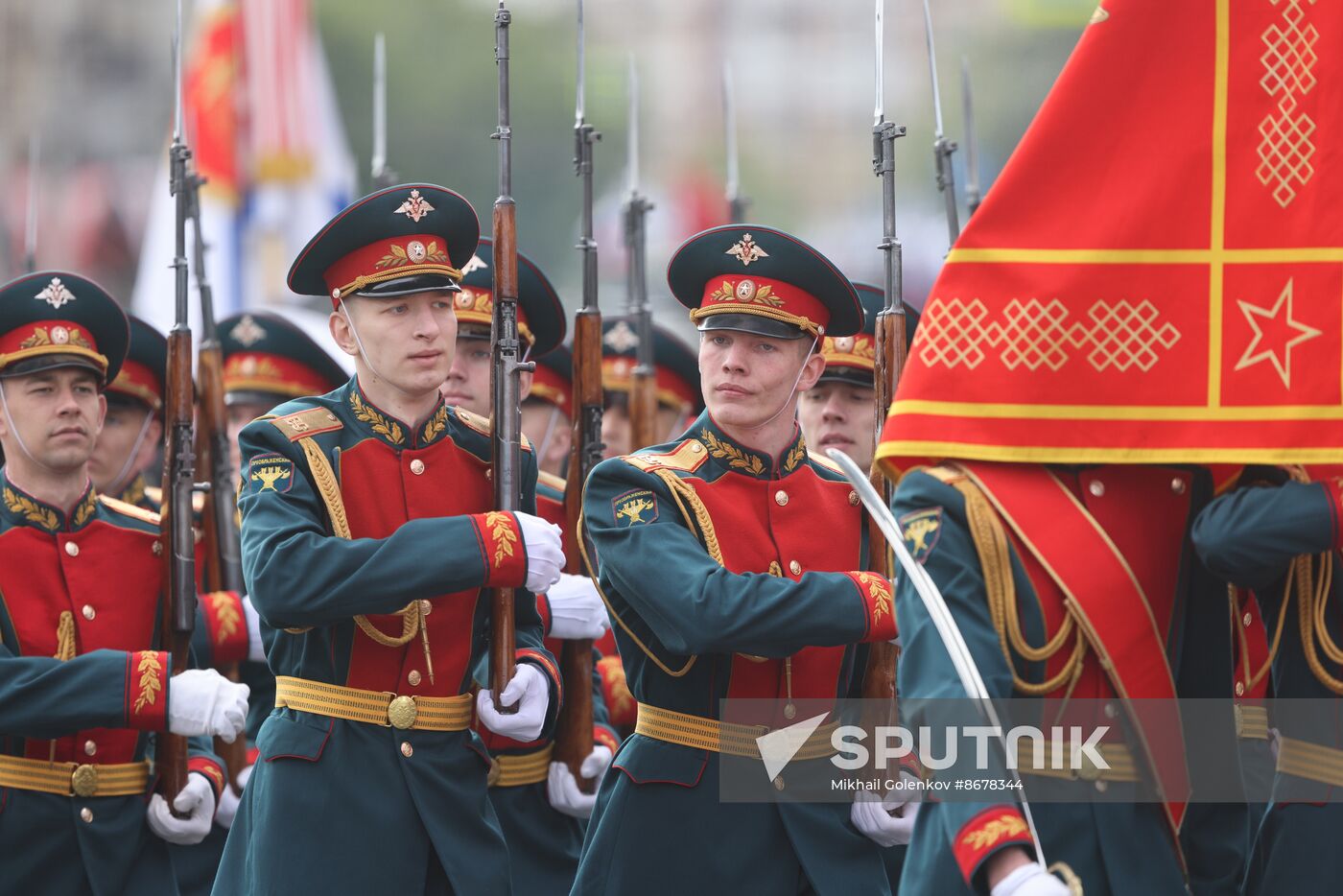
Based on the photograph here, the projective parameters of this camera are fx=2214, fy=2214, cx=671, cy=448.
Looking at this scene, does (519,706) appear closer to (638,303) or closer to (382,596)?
(382,596)

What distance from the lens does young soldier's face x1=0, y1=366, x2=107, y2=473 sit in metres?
7.45

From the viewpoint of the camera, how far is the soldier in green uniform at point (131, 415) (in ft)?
30.4

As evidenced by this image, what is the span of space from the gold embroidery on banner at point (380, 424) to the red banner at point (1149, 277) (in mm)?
2042

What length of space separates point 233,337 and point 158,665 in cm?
329

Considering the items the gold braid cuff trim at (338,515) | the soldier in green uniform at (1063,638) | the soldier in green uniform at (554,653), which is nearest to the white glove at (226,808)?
the soldier in green uniform at (554,653)

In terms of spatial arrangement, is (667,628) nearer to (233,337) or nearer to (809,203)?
→ (233,337)

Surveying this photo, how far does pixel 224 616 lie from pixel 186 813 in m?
1.17

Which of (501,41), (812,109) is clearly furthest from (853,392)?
(812,109)

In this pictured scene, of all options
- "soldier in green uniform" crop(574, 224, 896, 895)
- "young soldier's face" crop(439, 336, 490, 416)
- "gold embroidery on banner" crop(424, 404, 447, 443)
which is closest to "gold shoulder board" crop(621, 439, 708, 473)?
"soldier in green uniform" crop(574, 224, 896, 895)

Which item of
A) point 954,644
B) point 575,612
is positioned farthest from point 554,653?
point 954,644

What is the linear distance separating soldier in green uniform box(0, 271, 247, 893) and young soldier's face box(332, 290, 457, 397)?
127cm

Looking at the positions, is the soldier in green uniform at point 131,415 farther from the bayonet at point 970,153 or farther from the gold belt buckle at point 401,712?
the bayonet at point 970,153

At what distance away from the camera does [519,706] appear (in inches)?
256

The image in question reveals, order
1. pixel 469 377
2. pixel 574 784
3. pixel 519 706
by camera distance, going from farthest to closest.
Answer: pixel 469 377 < pixel 574 784 < pixel 519 706
